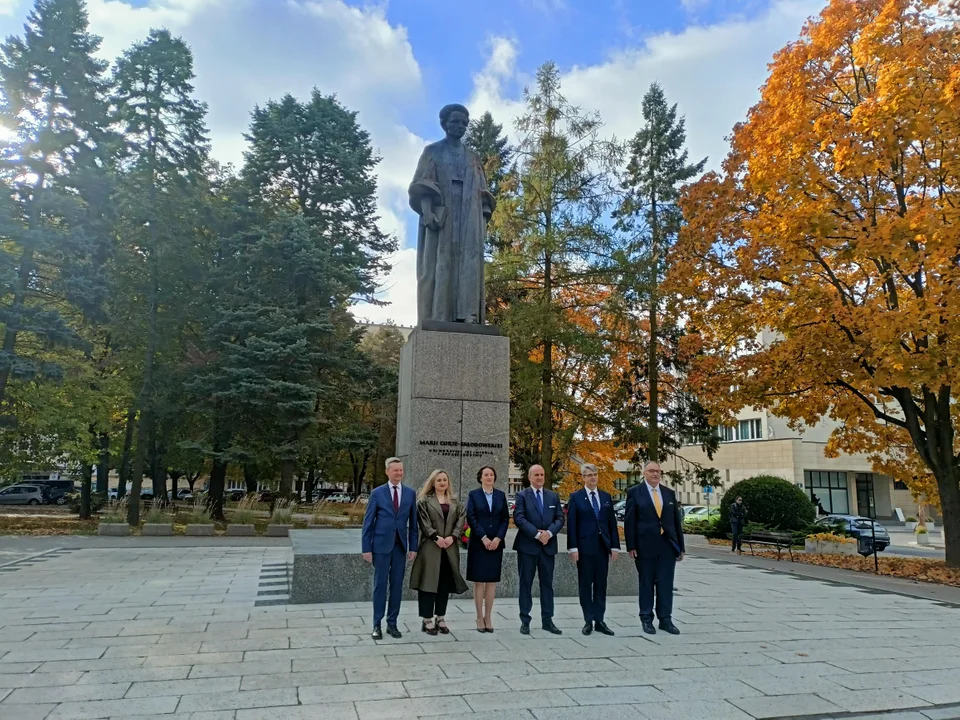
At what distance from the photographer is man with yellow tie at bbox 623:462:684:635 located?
7.09 m

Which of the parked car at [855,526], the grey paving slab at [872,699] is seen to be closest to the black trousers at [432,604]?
the grey paving slab at [872,699]

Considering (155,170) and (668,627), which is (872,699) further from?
(155,170)

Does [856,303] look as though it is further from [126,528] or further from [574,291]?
[126,528]

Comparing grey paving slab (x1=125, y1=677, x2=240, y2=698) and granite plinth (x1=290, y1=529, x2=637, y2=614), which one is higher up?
granite plinth (x1=290, y1=529, x2=637, y2=614)

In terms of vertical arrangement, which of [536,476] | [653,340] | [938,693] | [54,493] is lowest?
[54,493]

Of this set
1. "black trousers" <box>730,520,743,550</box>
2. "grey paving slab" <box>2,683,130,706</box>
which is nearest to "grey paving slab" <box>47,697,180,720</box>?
"grey paving slab" <box>2,683,130,706</box>

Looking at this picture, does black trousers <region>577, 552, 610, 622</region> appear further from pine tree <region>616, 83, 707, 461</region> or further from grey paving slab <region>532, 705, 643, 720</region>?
pine tree <region>616, 83, 707, 461</region>

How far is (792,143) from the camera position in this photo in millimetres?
15102

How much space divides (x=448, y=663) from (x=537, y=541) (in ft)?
5.40

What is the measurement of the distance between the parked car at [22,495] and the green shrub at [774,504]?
4191 cm

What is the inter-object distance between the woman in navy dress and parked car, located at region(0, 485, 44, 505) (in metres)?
46.2

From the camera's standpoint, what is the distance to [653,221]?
86.6 ft

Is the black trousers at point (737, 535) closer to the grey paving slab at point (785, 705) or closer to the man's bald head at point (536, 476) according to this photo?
the man's bald head at point (536, 476)

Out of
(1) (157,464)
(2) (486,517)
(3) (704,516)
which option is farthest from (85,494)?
(3) (704,516)
